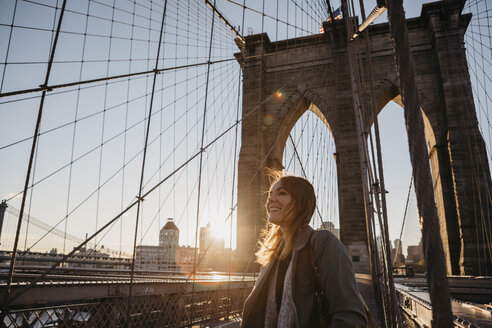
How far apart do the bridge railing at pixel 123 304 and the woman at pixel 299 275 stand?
175 centimetres

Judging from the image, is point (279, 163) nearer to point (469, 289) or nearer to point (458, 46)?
point (458, 46)

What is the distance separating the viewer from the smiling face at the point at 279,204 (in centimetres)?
131

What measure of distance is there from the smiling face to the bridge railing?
6.14 feet

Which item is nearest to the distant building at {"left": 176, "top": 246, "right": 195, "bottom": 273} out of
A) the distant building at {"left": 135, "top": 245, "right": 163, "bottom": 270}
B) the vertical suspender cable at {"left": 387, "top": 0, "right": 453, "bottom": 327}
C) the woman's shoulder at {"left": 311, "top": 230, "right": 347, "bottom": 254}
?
the distant building at {"left": 135, "top": 245, "right": 163, "bottom": 270}

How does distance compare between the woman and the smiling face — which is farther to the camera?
the smiling face

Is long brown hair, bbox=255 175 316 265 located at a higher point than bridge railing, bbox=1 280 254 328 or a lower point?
higher

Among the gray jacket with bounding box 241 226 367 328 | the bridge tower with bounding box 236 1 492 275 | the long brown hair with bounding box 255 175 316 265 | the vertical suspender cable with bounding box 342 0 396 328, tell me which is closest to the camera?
the gray jacket with bounding box 241 226 367 328

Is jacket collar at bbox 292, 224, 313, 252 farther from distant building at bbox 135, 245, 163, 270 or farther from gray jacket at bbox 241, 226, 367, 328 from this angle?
distant building at bbox 135, 245, 163, 270

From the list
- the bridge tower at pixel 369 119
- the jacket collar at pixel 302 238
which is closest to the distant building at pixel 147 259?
the bridge tower at pixel 369 119

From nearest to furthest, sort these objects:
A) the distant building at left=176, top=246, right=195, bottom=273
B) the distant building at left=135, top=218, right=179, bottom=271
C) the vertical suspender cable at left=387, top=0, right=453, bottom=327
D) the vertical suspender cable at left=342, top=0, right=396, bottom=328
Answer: the vertical suspender cable at left=387, top=0, right=453, bottom=327
the vertical suspender cable at left=342, top=0, right=396, bottom=328
the distant building at left=176, top=246, right=195, bottom=273
the distant building at left=135, top=218, right=179, bottom=271

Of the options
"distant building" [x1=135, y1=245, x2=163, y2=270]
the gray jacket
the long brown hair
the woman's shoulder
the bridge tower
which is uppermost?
the bridge tower

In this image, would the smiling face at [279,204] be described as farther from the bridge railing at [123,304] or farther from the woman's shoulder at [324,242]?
the bridge railing at [123,304]

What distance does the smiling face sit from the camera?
1314 mm

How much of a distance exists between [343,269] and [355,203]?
11328 mm
